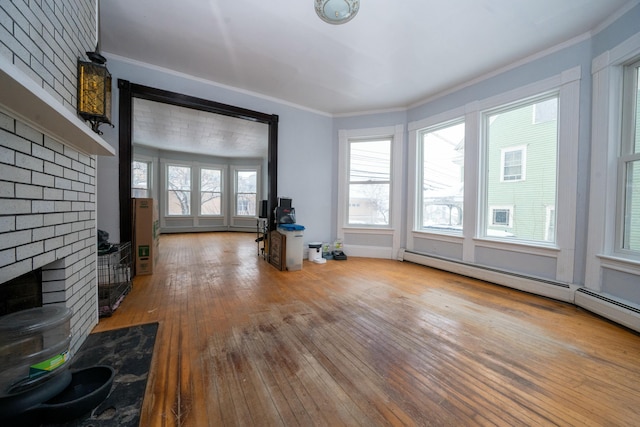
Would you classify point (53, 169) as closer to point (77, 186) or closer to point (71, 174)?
point (71, 174)

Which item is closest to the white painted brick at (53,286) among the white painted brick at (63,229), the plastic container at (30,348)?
the plastic container at (30,348)

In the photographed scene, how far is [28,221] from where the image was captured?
1.15m

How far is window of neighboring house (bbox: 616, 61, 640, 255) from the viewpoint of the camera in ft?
7.12

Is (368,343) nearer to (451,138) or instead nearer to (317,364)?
(317,364)

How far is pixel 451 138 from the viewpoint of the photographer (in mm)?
3920

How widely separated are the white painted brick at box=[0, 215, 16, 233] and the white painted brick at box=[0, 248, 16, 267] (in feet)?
0.30

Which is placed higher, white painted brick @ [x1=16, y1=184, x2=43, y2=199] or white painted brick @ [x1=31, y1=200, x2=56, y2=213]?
white painted brick @ [x1=16, y1=184, x2=43, y2=199]

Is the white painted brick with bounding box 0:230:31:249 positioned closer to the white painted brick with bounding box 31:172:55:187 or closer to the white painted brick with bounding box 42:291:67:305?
the white painted brick with bounding box 31:172:55:187

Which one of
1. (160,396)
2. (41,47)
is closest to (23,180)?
(41,47)

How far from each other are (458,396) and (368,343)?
635 millimetres

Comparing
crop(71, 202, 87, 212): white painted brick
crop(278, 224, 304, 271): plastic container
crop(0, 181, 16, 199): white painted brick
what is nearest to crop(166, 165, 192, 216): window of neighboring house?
crop(278, 224, 304, 271): plastic container

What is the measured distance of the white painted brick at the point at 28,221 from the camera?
1.09 meters

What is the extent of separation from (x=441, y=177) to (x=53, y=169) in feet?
15.1

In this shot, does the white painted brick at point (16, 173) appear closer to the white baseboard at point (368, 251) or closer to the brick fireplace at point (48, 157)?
the brick fireplace at point (48, 157)
